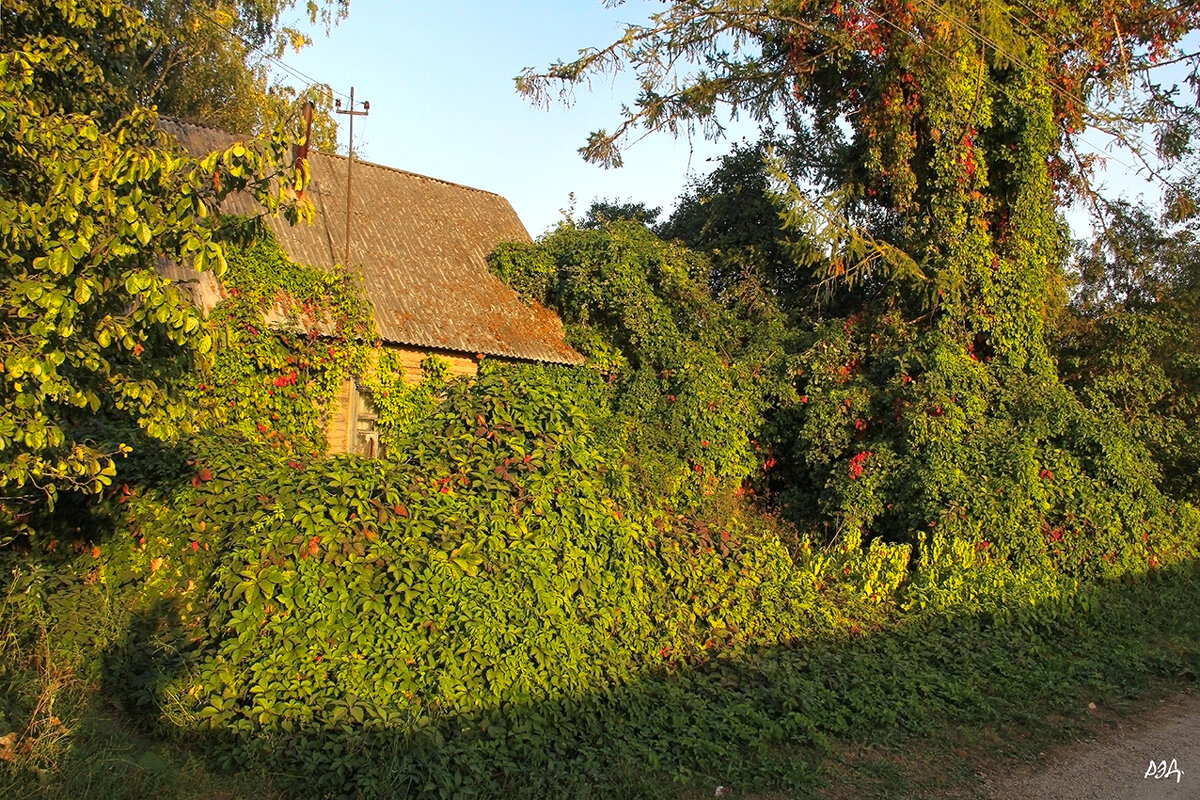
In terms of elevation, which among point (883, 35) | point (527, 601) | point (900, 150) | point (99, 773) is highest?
point (883, 35)

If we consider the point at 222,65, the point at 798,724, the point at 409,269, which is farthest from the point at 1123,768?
the point at 222,65

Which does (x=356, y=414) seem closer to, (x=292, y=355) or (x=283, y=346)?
(x=292, y=355)

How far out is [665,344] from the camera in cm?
1479

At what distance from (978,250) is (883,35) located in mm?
3821

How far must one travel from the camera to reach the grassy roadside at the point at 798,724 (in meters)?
5.02

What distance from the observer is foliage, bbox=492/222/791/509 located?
44.7 feet

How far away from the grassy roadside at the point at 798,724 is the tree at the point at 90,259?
1667 mm

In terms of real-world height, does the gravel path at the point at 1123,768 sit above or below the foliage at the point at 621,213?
below

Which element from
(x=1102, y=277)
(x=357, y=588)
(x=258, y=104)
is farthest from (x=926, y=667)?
(x=258, y=104)

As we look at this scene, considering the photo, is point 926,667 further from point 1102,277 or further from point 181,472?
point 1102,277

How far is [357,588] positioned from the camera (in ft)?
19.5
